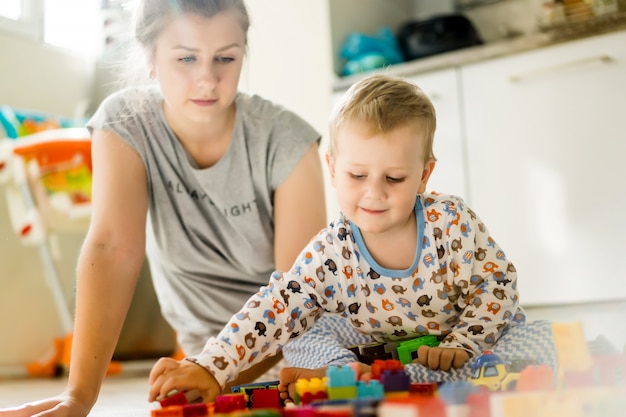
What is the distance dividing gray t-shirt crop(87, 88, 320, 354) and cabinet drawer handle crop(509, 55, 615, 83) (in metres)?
0.72

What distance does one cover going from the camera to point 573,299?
1.47m

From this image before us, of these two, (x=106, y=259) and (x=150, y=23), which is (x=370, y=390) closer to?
(x=106, y=259)

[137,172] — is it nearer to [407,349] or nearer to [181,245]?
[181,245]

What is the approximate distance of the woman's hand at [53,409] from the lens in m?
0.71

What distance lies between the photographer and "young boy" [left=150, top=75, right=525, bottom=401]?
0.77 meters

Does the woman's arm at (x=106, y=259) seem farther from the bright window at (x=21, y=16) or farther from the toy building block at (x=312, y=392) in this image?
the toy building block at (x=312, y=392)

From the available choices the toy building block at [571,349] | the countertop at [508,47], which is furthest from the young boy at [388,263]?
the countertop at [508,47]

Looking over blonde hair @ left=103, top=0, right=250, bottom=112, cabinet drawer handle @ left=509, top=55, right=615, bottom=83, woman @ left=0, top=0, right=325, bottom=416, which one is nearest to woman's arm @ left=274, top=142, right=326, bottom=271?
woman @ left=0, top=0, right=325, bottom=416

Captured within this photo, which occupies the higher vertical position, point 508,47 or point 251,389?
point 508,47

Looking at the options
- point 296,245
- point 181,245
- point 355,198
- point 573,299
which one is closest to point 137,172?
point 181,245

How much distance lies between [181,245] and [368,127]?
441 millimetres

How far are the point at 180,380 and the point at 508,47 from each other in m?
1.23

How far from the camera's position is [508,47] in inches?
64.1

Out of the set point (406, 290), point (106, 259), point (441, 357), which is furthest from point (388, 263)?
point (106, 259)
